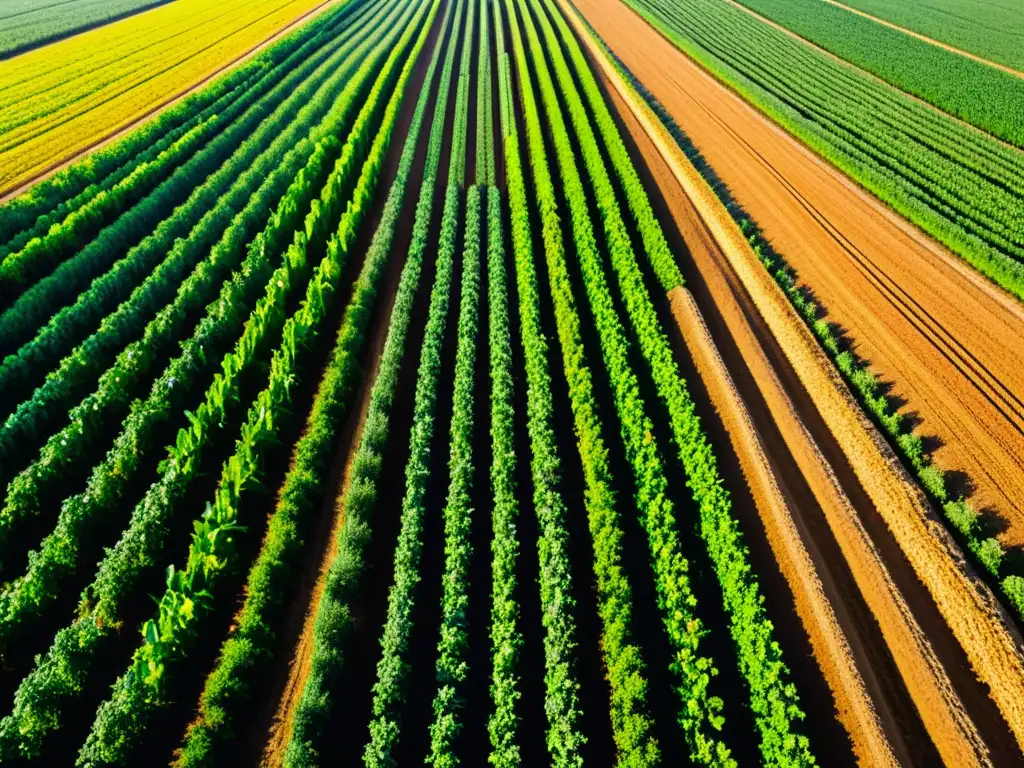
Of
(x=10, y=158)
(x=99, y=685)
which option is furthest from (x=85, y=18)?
(x=99, y=685)

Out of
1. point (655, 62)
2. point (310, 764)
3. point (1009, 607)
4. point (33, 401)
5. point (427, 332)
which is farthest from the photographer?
point (655, 62)

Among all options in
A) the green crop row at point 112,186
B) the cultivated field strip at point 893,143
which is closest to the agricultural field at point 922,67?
the cultivated field strip at point 893,143

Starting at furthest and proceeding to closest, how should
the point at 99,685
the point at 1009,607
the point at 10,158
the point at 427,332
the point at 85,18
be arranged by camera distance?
the point at 85,18
the point at 10,158
the point at 427,332
the point at 1009,607
the point at 99,685

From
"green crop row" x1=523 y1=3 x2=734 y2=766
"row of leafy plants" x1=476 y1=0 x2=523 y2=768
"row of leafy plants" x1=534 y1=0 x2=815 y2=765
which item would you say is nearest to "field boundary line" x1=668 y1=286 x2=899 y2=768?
"row of leafy plants" x1=534 y1=0 x2=815 y2=765

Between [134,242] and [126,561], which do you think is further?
[134,242]

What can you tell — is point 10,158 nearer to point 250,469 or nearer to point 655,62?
point 250,469

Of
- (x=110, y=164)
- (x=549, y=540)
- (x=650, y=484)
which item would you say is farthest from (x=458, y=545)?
(x=110, y=164)

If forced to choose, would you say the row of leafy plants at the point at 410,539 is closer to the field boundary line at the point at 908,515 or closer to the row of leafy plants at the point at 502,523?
the row of leafy plants at the point at 502,523

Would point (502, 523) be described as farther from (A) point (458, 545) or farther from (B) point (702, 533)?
(B) point (702, 533)
